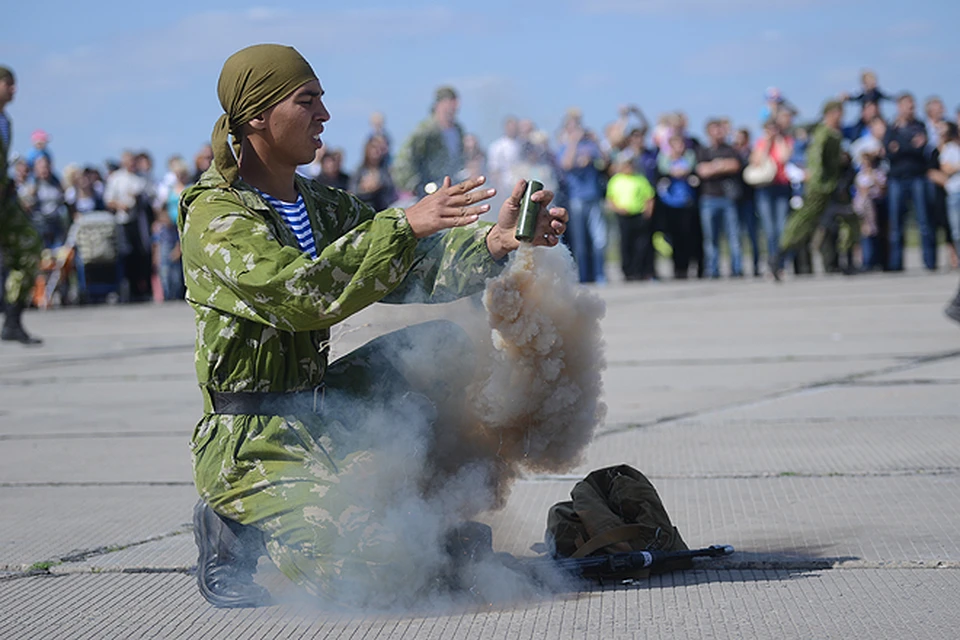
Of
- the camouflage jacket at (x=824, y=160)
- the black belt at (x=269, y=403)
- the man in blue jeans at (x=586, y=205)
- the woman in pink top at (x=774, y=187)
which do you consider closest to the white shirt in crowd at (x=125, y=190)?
the man in blue jeans at (x=586, y=205)

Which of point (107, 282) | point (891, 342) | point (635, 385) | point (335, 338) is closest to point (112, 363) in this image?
point (635, 385)

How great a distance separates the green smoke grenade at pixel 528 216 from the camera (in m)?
3.15

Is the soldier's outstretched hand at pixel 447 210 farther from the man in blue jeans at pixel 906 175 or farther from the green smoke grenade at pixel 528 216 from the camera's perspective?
the man in blue jeans at pixel 906 175

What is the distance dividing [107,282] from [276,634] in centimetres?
1458

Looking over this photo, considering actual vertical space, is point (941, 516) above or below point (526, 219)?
below

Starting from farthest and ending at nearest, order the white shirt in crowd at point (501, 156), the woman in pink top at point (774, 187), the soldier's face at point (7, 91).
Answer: the woman in pink top at point (774, 187), the soldier's face at point (7, 91), the white shirt in crowd at point (501, 156)

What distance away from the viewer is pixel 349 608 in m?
3.13

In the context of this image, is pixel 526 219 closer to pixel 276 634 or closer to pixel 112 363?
pixel 276 634

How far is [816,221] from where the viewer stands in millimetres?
14938

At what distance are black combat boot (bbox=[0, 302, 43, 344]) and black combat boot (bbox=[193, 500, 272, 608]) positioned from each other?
7.62 metres

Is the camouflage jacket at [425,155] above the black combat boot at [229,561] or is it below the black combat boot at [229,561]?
above

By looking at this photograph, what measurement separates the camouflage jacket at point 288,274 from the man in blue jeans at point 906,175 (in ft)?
41.5

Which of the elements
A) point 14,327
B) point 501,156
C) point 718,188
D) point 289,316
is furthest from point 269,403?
point 718,188

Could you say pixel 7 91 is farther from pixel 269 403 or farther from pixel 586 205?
pixel 586 205
